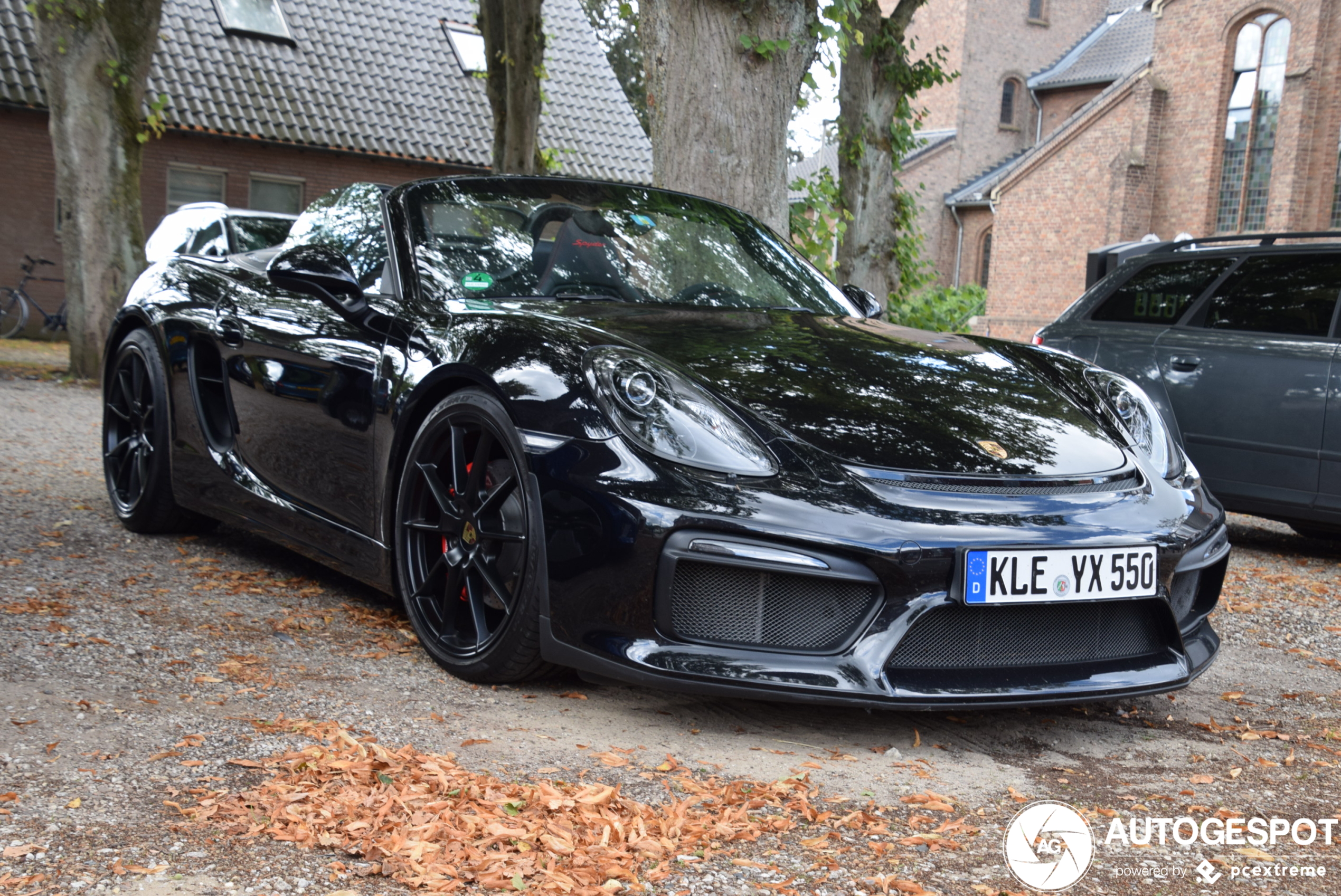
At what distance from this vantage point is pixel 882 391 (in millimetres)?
3373

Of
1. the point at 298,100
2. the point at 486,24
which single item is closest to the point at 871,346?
the point at 486,24

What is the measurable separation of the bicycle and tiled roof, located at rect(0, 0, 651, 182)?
105 inches

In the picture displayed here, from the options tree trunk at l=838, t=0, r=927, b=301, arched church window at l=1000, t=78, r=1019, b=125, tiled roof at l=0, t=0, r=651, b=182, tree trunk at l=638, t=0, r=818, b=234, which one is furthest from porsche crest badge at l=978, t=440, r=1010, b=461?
arched church window at l=1000, t=78, r=1019, b=125

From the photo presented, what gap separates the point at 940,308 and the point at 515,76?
43.1 feet

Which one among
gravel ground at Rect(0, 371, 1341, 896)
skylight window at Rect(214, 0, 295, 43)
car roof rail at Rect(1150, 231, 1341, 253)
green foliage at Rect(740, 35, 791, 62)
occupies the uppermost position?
skylight window at Rect(214, 0, 295, 43)

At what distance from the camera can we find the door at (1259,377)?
6.21 meters

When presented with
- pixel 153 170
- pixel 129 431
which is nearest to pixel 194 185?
pixel 153 170

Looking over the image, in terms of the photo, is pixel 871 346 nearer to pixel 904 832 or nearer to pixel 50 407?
pixel 904 832

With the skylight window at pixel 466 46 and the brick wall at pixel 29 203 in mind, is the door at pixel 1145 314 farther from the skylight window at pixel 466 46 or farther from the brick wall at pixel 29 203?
the skylight window at pixel 466 46

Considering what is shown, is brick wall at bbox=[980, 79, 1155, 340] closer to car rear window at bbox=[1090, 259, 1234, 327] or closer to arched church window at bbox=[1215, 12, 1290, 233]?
arched church window at bbox=[1215, 12, 1290, 233]

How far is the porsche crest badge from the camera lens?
3.19 meters

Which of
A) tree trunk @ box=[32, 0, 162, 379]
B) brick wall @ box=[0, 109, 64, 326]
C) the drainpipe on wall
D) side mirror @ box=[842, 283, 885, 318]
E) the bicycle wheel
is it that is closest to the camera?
side mirror @ box=[842, 283, 885, 318]

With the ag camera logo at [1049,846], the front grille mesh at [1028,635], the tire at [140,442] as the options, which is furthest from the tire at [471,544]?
the tire at [140,442]

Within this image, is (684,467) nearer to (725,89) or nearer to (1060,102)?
(725,89)
